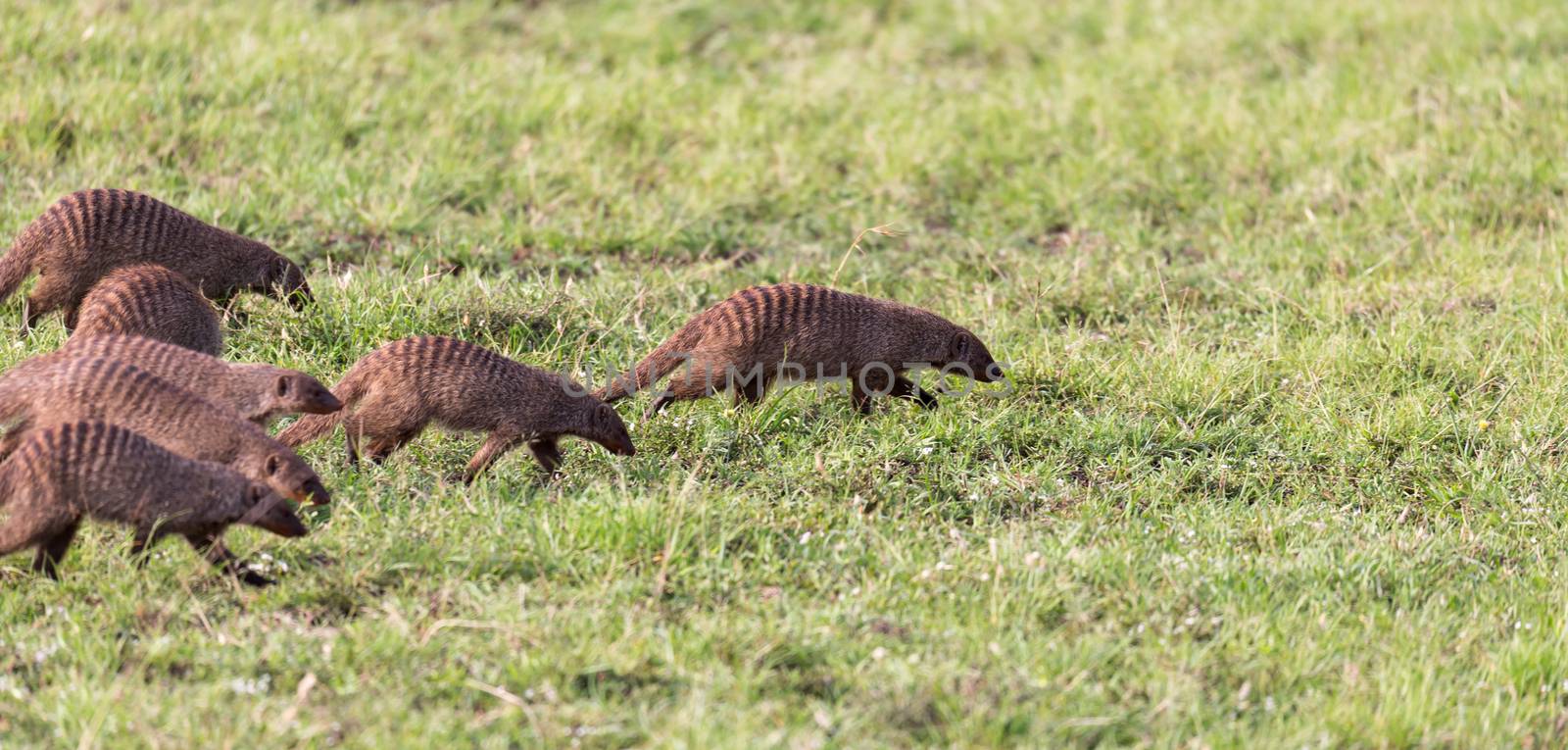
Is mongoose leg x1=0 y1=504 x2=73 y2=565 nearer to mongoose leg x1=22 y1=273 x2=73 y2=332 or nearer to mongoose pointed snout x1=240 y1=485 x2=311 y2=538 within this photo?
mongoose pointed snout x1=240 y1=485 x2=311 y2=538

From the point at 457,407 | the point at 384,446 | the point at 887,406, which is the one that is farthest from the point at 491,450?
the point at 887,406

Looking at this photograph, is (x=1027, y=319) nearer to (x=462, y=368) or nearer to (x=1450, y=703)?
(x=462, y=368)

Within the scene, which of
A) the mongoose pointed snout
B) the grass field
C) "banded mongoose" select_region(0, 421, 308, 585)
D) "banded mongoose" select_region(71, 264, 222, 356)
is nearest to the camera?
the grass field

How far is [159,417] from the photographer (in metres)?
4.16

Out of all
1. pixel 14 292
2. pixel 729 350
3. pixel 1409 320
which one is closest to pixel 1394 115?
pixel 1409 320

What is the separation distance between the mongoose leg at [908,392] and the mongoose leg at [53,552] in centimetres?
245

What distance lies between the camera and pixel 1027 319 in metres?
5.95

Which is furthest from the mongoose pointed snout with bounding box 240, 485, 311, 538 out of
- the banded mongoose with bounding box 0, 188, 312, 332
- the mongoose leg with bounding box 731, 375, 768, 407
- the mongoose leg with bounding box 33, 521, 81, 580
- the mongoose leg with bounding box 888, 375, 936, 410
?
the mongoose leg with bounding box 888, 375, 936, 410

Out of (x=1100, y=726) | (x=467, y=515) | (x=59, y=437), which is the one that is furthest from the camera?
(x=467, y=515)

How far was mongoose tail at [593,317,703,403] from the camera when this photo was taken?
16.5 feet

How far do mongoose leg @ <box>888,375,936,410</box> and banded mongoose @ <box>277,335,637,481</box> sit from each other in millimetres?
978

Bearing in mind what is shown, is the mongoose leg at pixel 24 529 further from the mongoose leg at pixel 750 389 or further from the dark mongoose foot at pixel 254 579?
the mongoose leg at pixel 750 389

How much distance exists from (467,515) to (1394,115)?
16.2ft

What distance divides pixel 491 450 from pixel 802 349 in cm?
105
